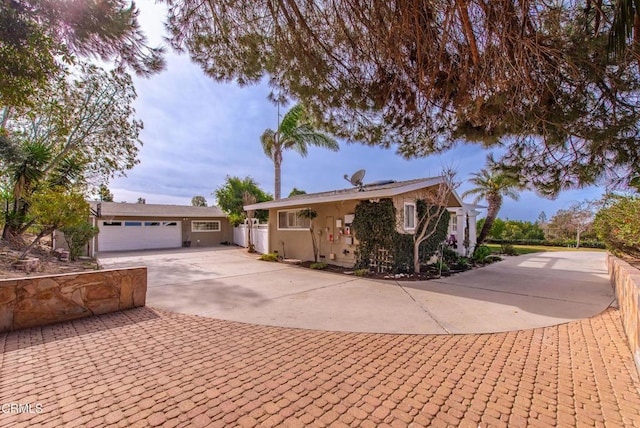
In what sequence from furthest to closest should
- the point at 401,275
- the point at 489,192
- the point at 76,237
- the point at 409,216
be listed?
the point at 489,192 → the point at 76,237 → the point at 409,216 → the point at 401,275

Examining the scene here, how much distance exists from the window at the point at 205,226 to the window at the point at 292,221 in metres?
10.8

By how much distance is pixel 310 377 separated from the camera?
2893 millimetres

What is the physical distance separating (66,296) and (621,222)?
12073 millimetres

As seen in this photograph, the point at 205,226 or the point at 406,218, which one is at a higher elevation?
the point at 406,218

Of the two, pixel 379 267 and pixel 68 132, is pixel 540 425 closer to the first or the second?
pixel 379 267

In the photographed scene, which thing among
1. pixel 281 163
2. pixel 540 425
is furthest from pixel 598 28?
pixel 281 163

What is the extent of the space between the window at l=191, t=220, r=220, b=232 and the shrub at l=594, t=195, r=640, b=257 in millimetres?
22232

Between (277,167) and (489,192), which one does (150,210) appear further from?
(489,192)

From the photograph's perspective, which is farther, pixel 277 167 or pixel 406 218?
pixel 277 167

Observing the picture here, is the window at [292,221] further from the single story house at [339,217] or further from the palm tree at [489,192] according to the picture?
the palm tree at [489,192]

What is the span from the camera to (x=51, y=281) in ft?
14.7

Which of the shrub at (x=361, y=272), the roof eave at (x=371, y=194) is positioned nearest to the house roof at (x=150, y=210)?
the roof eave at (x=371, y=194)

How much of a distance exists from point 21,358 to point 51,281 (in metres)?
1.59

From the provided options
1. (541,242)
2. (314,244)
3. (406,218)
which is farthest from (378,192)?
(541,242)
